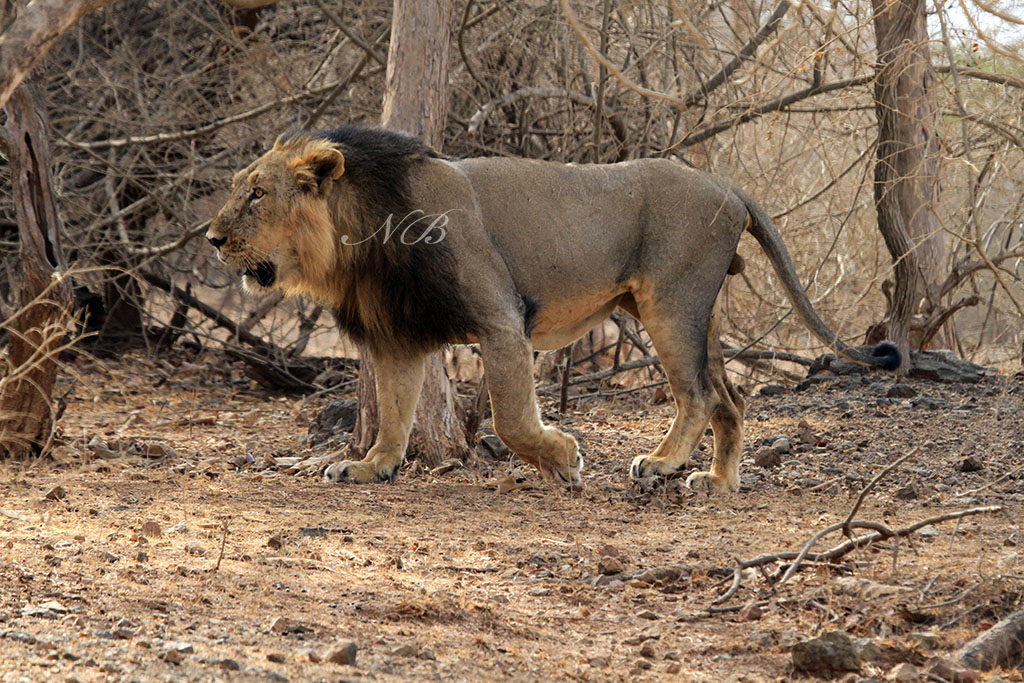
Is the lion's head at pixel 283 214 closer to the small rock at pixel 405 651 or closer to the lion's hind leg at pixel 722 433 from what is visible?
the lion's hind leg at pixel 722 433

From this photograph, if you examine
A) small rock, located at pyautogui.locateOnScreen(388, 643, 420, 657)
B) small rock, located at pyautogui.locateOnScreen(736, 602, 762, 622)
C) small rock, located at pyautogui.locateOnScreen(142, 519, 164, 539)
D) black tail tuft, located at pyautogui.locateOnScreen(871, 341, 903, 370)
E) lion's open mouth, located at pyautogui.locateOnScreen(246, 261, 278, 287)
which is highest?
lion's open mouth, located at pyautogui.locateOnScreen(246, 261, 278, 287)

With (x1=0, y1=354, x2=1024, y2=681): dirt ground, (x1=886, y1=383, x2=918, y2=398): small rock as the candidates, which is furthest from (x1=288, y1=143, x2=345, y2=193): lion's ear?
(x1=886, y1=383, x2=918, y2=398): small rock

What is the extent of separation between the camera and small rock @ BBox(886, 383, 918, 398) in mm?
7848

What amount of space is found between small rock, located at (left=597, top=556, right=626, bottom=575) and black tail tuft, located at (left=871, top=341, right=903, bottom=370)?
2432mm

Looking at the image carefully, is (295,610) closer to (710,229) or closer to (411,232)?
(411,232)

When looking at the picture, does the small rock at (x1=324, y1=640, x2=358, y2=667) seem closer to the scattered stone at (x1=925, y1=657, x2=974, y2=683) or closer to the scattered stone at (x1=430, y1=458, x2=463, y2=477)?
the scattered stone at (x1=925, y1=657, x2=974, y2=683)

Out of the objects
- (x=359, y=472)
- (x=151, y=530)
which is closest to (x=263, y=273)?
(x=359, y=472)

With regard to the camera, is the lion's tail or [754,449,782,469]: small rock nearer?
the lion's tail

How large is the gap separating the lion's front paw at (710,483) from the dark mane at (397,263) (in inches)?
52.8

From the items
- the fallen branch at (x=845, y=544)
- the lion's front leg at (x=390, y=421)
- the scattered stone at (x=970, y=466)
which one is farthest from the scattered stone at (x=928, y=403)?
the fallen branch at (x=845, y=544)

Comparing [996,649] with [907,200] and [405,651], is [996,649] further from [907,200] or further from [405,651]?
[907,200]

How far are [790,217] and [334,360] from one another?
3.93 metres

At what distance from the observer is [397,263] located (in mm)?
5398

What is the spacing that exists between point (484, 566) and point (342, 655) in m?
1.26
